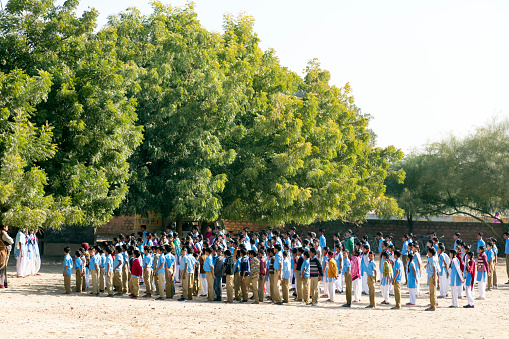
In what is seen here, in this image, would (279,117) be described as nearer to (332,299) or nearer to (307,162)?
(307,162)

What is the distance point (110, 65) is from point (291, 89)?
1174 cm

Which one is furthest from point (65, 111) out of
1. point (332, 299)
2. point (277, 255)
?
point (332, 299)

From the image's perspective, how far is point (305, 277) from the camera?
15.2 meters

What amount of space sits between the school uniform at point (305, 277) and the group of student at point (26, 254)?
10.0m

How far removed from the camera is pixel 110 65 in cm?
1906

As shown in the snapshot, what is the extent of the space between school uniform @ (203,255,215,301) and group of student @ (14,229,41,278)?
7.41 metres

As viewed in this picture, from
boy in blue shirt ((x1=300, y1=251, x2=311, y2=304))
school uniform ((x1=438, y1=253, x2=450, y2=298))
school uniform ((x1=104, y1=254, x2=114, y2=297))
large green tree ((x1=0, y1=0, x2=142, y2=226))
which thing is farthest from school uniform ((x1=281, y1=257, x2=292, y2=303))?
large green tree ((x1=0, y1=0, x2=142, y2=226))

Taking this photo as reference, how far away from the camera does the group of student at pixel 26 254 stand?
63.5ft

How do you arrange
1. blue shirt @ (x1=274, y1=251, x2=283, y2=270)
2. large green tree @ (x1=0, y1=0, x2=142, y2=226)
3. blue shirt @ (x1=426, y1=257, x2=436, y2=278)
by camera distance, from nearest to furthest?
blue shirt @ (x1=426, y1=257, x2=436, y2=278), blue shirt @ (x1=274, y1=251, x2=283, y2=270), large green tree @ (x1=0, y1=0, x2=142, y2=226)

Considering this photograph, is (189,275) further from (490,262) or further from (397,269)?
(490,262)

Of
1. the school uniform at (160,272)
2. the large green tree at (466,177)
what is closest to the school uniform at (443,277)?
the school uniform at (160,272)

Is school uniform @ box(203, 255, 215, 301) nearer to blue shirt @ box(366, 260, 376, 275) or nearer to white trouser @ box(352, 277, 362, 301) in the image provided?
white trouser @ box(352, 277, 362, 301)

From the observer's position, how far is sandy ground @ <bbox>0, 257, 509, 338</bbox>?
442 inches

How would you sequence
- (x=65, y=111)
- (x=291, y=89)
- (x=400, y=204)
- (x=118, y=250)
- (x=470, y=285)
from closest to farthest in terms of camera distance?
(x=470, y=285) < (x=118, y=250) < (x=65, y=111) < (x=291, y=89) < (x=400, y=204)
